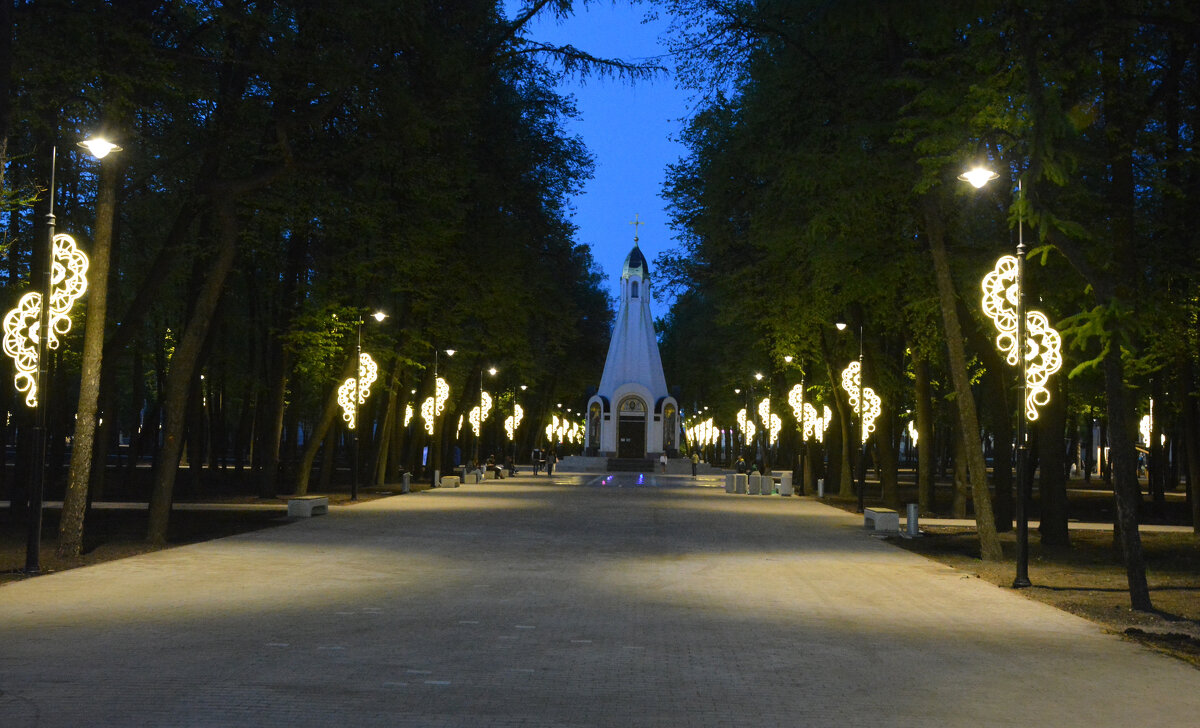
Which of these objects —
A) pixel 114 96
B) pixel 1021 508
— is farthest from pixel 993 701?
pixel 114 96

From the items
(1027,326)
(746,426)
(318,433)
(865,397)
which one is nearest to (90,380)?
(1027,326)

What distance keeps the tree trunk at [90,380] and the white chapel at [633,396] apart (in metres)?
69.8

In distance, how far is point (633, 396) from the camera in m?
88.7

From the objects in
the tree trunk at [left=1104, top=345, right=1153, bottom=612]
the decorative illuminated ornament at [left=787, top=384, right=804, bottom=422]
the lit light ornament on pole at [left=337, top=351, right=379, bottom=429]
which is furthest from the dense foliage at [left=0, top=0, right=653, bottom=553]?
the tree trunk at [left=1104, top=345, right=1153, bottom=612]

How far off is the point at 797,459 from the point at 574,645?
47.0 m

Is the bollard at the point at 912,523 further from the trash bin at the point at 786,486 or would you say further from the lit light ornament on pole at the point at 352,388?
the trash bin at the point at 786,486

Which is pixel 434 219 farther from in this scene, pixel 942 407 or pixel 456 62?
pixel 942 407

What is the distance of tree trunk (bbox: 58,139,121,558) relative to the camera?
18391mm

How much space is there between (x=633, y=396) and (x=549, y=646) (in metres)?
77.5

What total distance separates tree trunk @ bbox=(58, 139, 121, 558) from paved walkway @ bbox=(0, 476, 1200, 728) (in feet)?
3.96

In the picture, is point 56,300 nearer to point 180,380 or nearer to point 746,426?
point 180,380

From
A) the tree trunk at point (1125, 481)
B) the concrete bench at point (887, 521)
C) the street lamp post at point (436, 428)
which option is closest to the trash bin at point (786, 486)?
the street lamp post at point (436, 428)

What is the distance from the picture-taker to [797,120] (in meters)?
23.4

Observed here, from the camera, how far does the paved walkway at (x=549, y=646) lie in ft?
28.0
